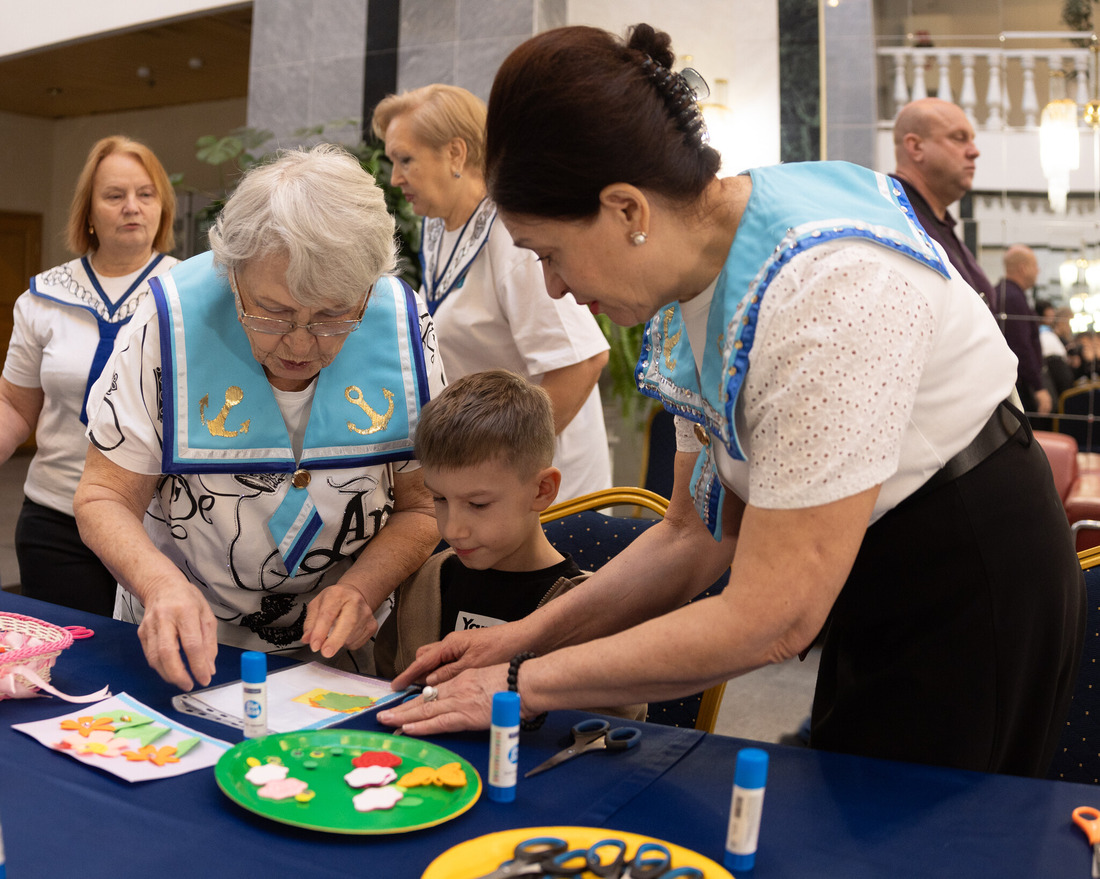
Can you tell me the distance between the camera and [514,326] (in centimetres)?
258

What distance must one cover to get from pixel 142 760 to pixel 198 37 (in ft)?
→ 29.4

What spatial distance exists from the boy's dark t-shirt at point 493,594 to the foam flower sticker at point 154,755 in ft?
2.31

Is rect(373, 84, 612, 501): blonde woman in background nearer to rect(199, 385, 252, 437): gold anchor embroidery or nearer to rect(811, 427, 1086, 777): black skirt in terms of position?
rect(199, 385, 252, 437): gold anchor embroidery

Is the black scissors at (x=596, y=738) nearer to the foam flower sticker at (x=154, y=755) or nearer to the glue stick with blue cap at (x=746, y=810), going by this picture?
the glue stick with blue cap at (x=746, y=810)

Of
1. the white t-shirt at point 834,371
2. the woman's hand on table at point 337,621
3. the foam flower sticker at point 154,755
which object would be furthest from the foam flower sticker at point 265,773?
the white t-shirt at point 834,371

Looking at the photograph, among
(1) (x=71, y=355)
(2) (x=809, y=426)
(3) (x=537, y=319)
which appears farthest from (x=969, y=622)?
(1) (x=71, y=355)

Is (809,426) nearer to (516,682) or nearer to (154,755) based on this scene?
(516,682)

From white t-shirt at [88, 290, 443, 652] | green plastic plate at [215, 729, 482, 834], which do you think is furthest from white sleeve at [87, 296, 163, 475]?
green plastic plate at [215, 729, 482, 834]

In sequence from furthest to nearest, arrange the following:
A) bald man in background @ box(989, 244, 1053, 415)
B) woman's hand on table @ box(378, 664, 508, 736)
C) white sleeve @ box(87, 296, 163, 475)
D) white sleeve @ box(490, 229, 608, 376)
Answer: bald man in background @ box(989, 244, 1053, 415), white sleeve @ box(490, 229, 608, 376), white sleeve @ box(87, 296, 163, 475), woman's hand on table @ box(378, 664, 508, 736)

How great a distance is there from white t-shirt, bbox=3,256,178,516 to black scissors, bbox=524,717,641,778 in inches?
76.9

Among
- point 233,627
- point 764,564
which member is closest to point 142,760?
point 233,627

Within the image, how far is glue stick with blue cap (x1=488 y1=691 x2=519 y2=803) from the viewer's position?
1092 mm

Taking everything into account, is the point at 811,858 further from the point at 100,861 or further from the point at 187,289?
the point at 187,289

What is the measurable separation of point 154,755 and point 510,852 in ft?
1.56
